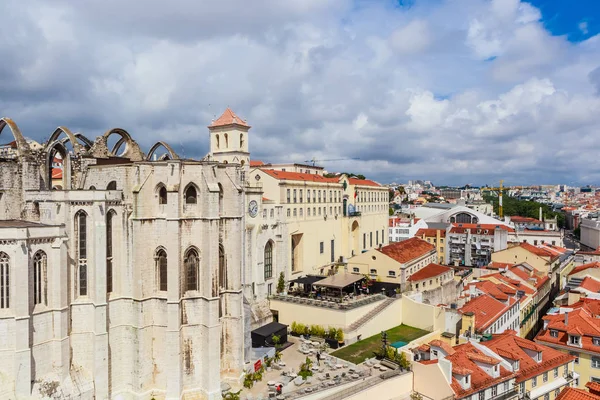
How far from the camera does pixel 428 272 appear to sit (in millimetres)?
53062

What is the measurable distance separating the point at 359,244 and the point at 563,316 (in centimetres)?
3283

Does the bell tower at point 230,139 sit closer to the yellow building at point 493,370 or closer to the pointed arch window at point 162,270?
the pointed arch window at point 162,270

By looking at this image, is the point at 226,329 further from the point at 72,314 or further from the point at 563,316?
the point at 563,316

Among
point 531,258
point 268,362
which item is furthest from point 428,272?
point 268,362

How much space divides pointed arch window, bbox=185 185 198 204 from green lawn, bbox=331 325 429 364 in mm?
16487

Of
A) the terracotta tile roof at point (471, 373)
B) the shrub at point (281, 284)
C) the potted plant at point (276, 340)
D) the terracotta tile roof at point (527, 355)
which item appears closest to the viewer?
the terracotta tile roof at point (471, 373)

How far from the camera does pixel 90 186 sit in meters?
Result: 30.9

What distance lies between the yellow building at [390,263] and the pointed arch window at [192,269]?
1045 inches

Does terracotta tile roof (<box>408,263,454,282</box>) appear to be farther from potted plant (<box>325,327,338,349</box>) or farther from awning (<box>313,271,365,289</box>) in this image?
potted plant (<box>325,327,338,349</box>)

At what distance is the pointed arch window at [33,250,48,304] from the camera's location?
83.0 ft

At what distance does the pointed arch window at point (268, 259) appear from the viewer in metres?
45.6

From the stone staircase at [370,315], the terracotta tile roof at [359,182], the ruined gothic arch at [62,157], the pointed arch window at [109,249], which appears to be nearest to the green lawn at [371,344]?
the stone staircase at [370,315]

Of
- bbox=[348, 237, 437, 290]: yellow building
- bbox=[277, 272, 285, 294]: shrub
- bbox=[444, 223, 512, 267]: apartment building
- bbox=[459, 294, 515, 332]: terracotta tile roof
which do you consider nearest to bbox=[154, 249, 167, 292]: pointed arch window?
bbox=[277, 272, 285, 294]: shrub

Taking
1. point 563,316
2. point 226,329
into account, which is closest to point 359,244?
point 563,316
